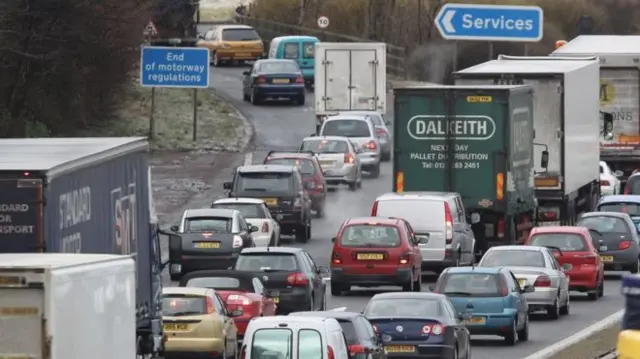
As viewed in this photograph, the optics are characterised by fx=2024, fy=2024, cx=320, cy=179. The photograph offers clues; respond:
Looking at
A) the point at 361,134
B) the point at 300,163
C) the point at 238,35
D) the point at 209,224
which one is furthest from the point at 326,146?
the point at 238,35

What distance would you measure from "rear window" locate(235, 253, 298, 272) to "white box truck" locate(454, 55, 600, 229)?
11508 mm

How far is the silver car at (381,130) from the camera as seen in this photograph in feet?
200

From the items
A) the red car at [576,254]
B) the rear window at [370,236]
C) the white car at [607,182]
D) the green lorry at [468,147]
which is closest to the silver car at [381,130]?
the white car at [607,182]

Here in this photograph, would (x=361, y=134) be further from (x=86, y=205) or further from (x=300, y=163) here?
(x=86, y=205)

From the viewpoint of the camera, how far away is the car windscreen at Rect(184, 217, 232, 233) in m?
37.6

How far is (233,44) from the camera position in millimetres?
84812

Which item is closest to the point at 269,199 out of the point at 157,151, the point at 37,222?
the point at 157,151

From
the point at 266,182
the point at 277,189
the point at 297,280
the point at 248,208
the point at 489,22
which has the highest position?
the point at 489,22

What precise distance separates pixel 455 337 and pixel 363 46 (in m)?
37.6

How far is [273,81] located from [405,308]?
147ft

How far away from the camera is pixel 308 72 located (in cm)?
7862

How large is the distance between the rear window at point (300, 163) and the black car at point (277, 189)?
4005 millimetres

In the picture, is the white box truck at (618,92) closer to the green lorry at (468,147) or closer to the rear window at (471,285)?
the green lorry at (468,147)

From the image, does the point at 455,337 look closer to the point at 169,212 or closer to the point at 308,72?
the point at 169,212
